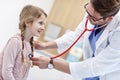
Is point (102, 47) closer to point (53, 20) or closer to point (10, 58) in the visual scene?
point (10, 58)

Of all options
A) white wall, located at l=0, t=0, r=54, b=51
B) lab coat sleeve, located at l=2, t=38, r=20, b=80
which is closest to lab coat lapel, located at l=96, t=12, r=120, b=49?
lab coat sleeve, located at l=2, t=38, r=20, b=80

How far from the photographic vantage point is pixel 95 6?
4.94ft

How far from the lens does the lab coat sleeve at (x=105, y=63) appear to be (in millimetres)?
1527

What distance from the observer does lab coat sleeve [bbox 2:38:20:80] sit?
174 centimetres

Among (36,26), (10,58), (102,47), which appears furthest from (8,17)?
(102,47)

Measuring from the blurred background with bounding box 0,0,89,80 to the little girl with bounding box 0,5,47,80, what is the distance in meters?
1.06

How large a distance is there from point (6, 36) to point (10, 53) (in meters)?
1.39

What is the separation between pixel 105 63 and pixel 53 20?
1817 mm

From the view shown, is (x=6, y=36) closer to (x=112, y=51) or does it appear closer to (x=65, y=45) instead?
(x=65, y=45)

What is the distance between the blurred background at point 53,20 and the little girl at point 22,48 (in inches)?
41.9

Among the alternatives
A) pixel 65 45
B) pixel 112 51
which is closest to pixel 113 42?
pixel 112 51

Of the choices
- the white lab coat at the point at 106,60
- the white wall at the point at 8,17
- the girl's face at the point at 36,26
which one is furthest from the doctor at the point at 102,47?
the white wall at the point at 8,17

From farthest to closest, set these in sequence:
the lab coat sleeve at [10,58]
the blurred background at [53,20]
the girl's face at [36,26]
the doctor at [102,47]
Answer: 1. the blurred background at [53,20]
2. the girl's face at [36,26]
3. the lab coat sleeve at [10,58]
4. the doctor at [102,47]

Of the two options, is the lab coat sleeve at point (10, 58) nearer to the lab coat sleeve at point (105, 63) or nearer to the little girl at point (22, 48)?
the little girl at point (22, 48)
